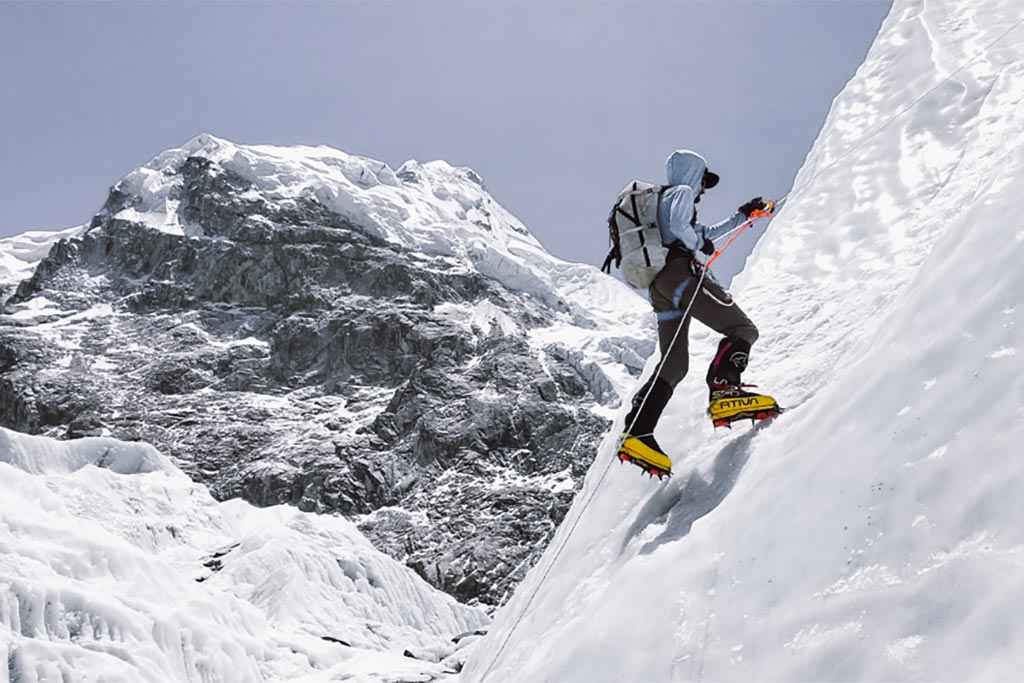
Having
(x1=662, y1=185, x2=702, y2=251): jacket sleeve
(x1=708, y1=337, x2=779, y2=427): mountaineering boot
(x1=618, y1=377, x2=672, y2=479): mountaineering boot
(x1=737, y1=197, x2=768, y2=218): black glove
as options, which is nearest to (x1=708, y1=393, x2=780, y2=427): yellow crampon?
(x1=708, y1=337, x2=779, y2=427): mountaineering boot

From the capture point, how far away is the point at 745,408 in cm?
484

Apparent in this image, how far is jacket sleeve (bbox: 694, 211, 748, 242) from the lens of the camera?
218 inches

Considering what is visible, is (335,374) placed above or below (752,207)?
above

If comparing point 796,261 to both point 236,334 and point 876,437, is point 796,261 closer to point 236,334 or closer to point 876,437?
point 876,437

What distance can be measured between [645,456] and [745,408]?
610 millimetres

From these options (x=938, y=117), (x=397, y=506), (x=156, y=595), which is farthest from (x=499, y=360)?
(x=938, y=117)

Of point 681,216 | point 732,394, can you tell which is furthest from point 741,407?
point 681,216

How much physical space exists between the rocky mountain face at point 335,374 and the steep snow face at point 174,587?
70101 mm

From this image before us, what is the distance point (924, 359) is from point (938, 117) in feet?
14.4

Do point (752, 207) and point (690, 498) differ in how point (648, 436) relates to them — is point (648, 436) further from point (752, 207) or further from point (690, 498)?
point (752, 207)

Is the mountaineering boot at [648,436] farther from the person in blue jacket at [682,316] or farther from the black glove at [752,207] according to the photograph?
the black glove at [752,207]

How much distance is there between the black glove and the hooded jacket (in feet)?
0.63

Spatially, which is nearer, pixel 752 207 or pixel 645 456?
pixel 645 456

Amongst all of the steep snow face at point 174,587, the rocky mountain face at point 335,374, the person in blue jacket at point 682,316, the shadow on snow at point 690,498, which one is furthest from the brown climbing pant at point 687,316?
the rocky mountain face at point 335,374
